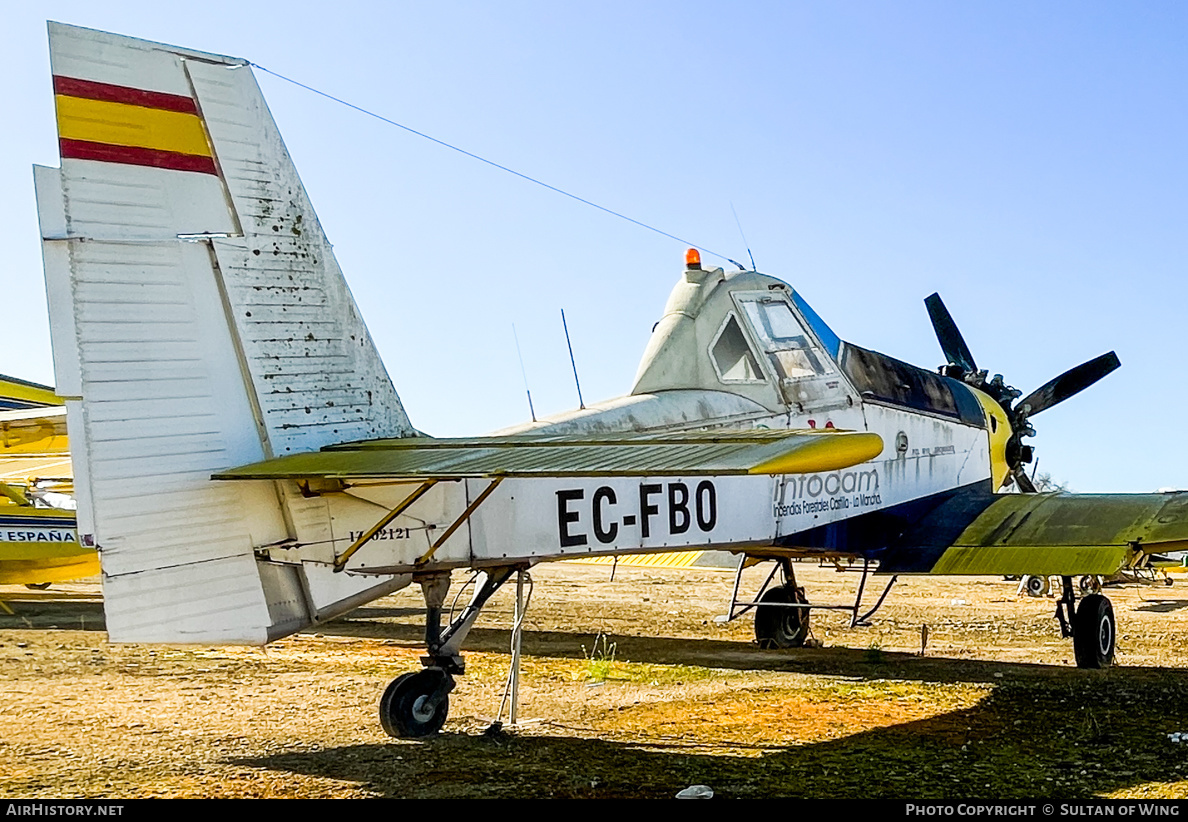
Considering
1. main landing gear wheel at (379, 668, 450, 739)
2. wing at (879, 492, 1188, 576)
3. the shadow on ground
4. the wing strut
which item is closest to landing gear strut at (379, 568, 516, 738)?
main landing gear wheel at (379, 668, 450, 739)

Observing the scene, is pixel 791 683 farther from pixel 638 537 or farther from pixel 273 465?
pixel 273 465

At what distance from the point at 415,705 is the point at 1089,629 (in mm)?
6979

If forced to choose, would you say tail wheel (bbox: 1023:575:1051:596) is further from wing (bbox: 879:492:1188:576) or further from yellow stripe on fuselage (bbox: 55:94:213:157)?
yellow stripe on fuselage (bbox: 55:94:213:157)

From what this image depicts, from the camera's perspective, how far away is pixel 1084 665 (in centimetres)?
1198

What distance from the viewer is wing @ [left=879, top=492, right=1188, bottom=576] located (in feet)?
35.7

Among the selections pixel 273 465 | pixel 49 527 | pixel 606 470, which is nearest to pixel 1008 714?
pixel 606 470

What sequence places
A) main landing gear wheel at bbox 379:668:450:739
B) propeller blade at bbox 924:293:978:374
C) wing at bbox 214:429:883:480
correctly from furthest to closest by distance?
propeller blade at bbox 924:293:978:374
main landing gear wheel at bbox 379:668:450:739
wing at bbox 214:429:883:480

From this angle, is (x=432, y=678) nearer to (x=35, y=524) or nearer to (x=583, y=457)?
(x=583, y=457)

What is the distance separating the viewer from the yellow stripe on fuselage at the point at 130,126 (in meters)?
6.71

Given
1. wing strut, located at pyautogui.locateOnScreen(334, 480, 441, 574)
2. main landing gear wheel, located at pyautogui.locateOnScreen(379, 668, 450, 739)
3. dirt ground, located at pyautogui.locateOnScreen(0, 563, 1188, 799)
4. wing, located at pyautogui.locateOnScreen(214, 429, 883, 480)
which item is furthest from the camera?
main landing gear wheel, located at pyautogui.locateOnScreen(379, 668, 450, 739)

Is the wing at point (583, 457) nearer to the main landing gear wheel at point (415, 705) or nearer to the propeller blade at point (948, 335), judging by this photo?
the main landing gear wheel at point (415, 705)

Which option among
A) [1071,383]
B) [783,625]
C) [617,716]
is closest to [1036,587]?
[1071,383]

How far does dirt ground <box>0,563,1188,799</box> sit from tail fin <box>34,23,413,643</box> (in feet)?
3.73

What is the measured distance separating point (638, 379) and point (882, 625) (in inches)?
290
